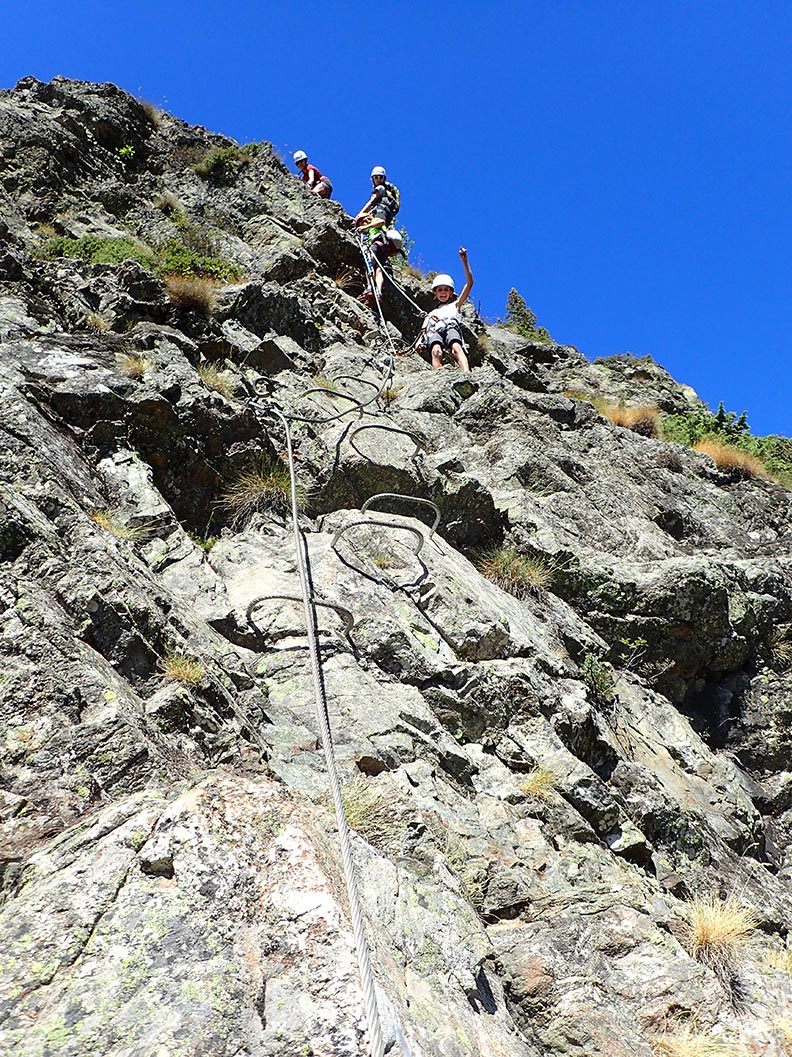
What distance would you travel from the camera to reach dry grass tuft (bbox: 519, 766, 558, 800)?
5793mm

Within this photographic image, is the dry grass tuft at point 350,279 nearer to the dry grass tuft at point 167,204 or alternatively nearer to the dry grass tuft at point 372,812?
the dry grass tuft at point 167,204

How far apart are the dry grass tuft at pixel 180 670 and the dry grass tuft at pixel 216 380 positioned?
187 inches

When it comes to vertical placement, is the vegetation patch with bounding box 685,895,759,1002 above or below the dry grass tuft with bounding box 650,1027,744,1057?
above

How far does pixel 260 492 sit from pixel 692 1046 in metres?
5.80

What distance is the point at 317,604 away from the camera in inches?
253

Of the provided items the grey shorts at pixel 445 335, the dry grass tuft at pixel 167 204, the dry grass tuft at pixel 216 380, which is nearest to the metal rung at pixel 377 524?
the dry grass tuft at pixel 216 380

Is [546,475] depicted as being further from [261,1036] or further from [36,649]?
[261,1036]

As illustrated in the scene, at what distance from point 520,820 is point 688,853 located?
5.96ft

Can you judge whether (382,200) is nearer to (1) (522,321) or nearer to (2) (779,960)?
(1) (522,321)

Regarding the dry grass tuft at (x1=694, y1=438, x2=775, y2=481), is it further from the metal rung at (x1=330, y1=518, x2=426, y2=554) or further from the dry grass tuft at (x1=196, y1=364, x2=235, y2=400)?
the dry grass tuft at (x1=196, y1=364, x2=235, y2=400)

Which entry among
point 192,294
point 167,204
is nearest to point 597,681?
point 192,294

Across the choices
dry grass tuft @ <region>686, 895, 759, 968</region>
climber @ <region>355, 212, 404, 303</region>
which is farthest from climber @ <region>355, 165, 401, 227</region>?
dry grass tuft @ <region>686, 895, 759, 968</region>

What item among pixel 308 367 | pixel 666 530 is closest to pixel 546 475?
pixel 666 530

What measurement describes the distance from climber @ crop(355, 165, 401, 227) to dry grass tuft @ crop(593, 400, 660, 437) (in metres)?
6.77
